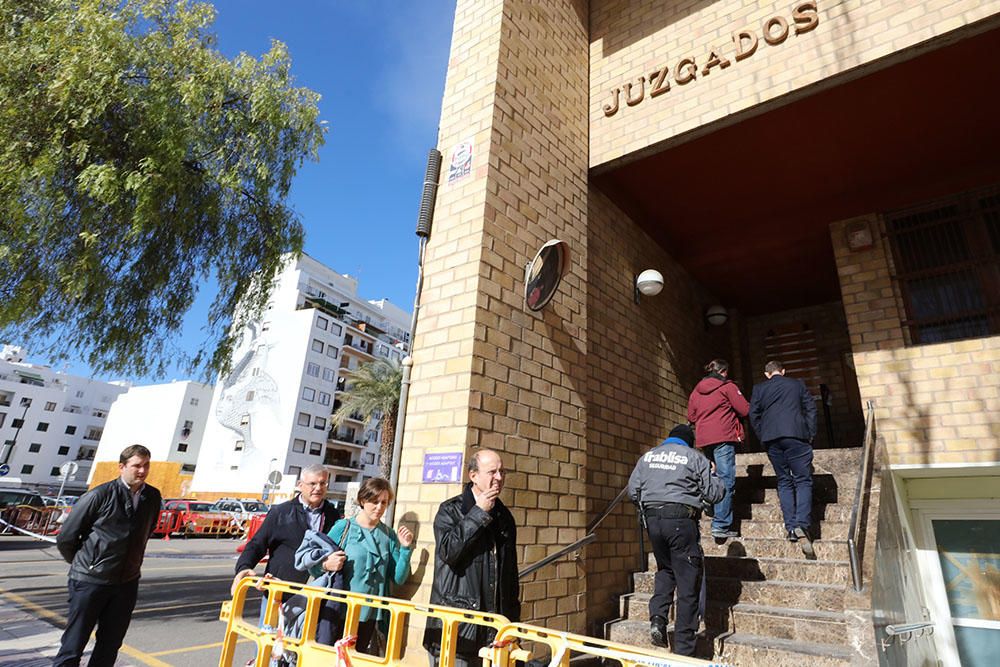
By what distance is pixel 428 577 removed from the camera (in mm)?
3746

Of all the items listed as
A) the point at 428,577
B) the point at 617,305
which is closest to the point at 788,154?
the point at 617,305

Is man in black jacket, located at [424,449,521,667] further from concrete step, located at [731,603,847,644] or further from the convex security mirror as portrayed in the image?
concrete step, located at [731,603,847,644]

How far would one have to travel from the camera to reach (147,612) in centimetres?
733

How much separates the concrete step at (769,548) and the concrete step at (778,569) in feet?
0.52

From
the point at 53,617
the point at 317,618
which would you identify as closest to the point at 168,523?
the point at 53,617

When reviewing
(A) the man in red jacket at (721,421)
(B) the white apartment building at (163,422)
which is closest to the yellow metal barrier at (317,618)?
(A) the man in red jacket at (721,421)

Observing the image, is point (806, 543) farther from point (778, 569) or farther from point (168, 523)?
point (168, 523)

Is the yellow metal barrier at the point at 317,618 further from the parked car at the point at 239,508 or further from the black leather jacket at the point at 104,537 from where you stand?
the parked car at the point at 239,508

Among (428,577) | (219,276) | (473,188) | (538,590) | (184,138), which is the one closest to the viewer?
(428,577)

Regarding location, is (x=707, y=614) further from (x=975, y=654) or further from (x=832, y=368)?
(x=832, y=368)

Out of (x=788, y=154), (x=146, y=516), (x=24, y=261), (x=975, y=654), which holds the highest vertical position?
(x=788, y=154)

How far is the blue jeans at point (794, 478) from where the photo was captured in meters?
4.61

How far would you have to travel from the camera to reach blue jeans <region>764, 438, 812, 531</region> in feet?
15.1

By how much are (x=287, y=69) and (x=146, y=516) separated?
5.96 metres
